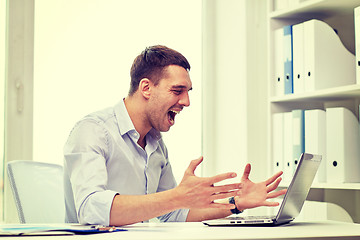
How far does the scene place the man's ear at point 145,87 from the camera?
2.00m

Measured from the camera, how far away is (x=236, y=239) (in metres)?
1.13

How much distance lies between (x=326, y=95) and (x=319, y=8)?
44 cm

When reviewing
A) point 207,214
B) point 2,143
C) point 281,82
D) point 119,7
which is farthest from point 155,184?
point 119,7

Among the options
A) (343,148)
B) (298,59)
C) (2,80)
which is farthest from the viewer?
(2,80)

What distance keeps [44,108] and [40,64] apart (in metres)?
0.25

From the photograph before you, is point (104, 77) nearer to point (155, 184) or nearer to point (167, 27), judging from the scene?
point (167, 27)

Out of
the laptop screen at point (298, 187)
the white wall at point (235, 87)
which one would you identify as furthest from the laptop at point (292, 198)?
the white wall at point (235, 87)

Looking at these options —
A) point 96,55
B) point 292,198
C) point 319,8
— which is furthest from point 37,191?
point 319,8

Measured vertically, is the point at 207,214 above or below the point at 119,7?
below

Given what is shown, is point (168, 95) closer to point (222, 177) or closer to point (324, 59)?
point (222, 177)

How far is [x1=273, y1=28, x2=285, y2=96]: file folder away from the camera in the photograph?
2.51m

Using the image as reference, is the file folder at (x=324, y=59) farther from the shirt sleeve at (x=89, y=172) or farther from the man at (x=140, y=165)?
the shirt sleeve at (x=89, y=172)

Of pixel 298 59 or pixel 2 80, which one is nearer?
pixel 298 59

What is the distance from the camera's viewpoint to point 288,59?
97.2 inches
